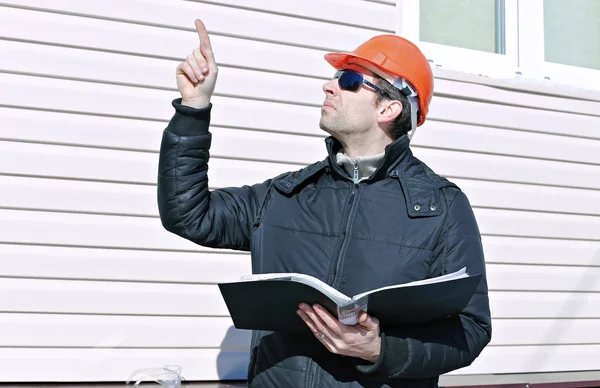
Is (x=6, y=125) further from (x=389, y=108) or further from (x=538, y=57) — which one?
(x=538, y=57)

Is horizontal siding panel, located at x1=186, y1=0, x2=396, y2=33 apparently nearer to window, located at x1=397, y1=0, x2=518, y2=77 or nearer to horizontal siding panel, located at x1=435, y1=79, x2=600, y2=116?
window, located at x1=397, y1=0, x2=518, y2=77

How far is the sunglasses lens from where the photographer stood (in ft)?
7.02

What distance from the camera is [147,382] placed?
11.2 ft

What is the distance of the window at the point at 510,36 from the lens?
14.1ft

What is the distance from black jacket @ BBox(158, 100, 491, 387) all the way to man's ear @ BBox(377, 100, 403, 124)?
6.3 inches

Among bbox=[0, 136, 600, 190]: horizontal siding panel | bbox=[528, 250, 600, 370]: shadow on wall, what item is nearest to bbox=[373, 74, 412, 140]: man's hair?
bbox=[0, 136, 600, 190]: horizontal siding panel

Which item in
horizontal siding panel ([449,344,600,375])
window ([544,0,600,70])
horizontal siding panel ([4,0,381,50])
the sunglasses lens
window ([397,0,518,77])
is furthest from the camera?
window ([544,0,600,70])

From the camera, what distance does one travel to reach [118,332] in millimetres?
3426

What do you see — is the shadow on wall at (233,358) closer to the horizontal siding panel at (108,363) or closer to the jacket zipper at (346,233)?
the horizontal siding panel at (108,363)

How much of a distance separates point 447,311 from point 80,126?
2408 mm

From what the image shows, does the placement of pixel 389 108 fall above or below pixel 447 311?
above

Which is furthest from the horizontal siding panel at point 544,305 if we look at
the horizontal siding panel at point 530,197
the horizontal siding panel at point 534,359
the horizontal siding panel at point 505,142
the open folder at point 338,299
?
the open folder at point 338,299

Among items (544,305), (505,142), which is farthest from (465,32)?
(544,305)

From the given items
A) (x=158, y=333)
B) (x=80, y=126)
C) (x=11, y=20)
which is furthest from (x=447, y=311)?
(x=11, y=20)
